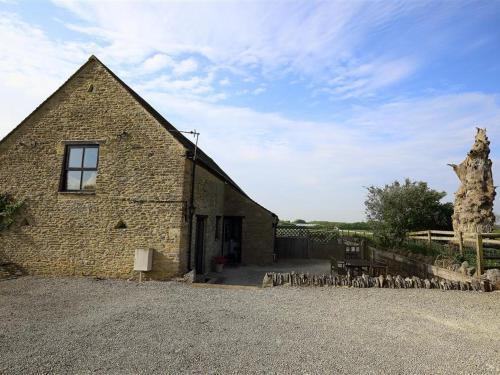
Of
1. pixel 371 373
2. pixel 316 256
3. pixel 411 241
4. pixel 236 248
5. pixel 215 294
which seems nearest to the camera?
pixel 371 373

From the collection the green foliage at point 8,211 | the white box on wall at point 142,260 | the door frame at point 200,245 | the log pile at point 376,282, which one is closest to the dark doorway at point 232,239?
the door frame at point 200,245

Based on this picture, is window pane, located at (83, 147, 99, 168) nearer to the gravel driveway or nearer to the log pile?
the gravel driveway

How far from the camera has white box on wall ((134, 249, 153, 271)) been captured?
10.9 meters

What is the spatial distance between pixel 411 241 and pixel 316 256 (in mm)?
5848

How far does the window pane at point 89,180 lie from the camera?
12.1 metres

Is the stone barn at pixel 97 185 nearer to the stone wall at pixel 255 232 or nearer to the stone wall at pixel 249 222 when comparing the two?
the stone wall at pixel 249 222

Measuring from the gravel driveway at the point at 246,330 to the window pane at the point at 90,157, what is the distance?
14.5ft

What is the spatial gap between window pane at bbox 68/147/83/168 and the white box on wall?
4154mm

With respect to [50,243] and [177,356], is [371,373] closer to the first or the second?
[177,356]

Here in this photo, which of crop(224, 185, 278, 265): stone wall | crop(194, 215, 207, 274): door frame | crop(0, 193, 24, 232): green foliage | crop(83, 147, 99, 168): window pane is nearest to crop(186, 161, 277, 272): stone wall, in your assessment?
crop(224, 185, 278, 265): stone wall

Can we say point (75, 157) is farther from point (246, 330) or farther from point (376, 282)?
point (376, 282)

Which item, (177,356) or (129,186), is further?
(129,186)

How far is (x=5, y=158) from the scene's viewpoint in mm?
12695

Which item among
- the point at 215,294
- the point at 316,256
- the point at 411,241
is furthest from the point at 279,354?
the point at 316,256
